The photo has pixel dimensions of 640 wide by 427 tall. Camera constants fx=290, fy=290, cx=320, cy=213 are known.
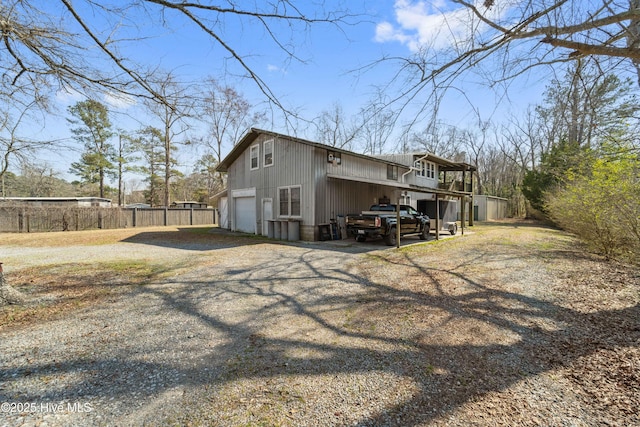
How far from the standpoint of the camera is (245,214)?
18.0 m

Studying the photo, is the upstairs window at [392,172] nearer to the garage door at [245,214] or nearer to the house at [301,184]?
the house at [301,184]

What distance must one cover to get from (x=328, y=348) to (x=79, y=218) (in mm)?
23560

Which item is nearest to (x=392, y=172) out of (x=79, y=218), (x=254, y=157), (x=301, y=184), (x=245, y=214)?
(x=301, y=184)

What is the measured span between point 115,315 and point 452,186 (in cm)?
2568

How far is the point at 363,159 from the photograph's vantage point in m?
15.8

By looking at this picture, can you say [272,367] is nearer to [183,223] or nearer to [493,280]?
[493,280]

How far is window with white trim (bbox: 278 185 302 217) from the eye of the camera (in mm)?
14069

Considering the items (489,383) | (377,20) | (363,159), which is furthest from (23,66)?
(363,159)

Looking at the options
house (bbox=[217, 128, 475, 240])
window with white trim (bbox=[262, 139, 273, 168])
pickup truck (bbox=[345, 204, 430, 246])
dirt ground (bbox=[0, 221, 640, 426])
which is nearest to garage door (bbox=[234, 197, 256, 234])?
house (bbox=[217, 128, 475, 240])

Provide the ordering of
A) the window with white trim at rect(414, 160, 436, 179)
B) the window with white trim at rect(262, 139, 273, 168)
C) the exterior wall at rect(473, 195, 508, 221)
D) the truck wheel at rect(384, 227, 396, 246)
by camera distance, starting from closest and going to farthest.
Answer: the truck wheel at rect(384, 227, 396, 246) → the window with white trim at rect(262, 139, 273, 168) → the window with white trim at rect(414, 160, 436, 179) → the exterior wall at rect(473, 195, 508, 221)

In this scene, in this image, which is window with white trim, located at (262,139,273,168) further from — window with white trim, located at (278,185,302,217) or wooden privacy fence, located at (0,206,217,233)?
wooden privacy fence, located at (0,206,217,233)

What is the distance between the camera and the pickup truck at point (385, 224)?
39.1 ft

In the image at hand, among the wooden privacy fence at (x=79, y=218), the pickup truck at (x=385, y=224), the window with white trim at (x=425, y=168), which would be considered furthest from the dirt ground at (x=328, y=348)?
the window with white trim at (x=425, y=168)

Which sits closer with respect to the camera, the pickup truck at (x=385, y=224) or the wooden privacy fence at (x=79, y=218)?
the pickup truck at (x=385, y=224)
